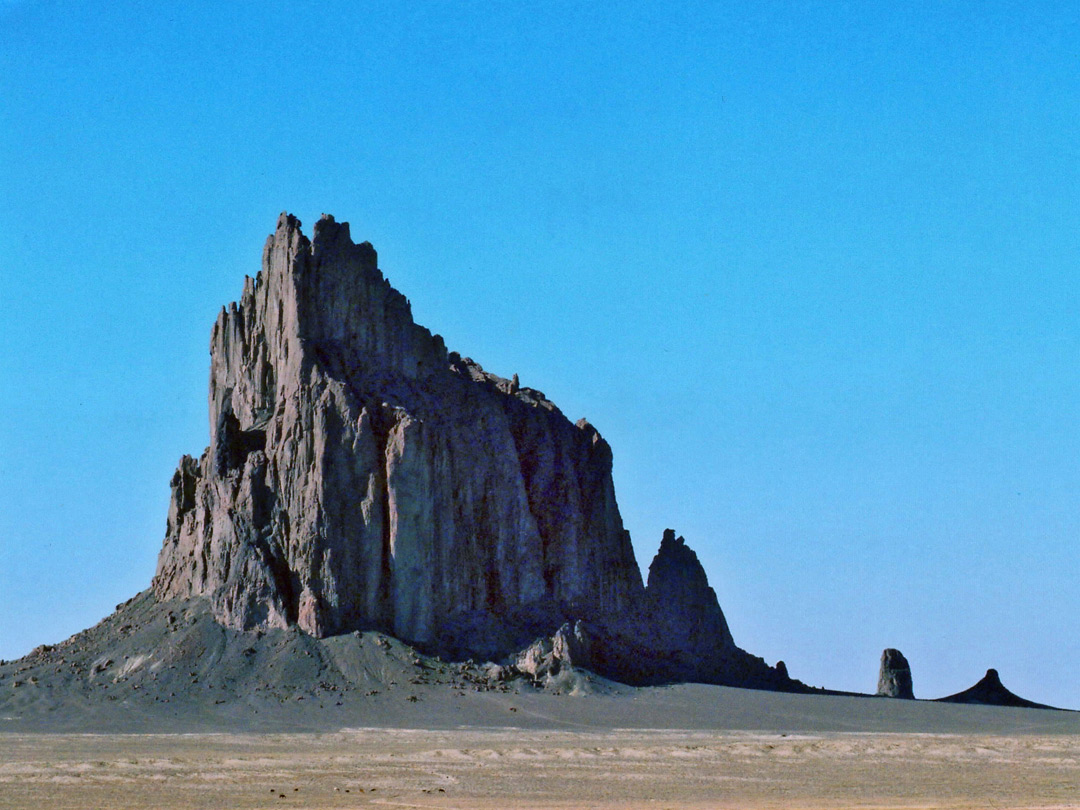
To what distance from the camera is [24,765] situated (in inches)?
3054

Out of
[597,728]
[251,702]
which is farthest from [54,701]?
[597,728]

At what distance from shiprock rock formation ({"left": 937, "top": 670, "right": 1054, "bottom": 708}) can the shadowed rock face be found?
25344 millimetres

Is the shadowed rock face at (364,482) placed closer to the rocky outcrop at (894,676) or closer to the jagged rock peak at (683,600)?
the jagged rock peak at (683,600)

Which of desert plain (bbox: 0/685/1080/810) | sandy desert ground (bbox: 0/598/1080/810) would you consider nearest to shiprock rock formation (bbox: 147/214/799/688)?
sandy desert ground (bbox: 0/598/1080/810)

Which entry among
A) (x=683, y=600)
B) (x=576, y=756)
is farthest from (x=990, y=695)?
(x=576, y=756)

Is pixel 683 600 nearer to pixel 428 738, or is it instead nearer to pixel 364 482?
pixel 364 482

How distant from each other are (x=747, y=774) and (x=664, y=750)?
13.1 m

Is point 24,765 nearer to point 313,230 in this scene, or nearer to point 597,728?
point 597,728

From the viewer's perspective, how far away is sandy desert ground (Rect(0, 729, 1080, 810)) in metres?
61.7

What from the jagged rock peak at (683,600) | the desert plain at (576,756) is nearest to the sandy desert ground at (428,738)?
the desert plain at (576,756)

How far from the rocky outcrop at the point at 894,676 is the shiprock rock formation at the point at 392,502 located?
8.02 m

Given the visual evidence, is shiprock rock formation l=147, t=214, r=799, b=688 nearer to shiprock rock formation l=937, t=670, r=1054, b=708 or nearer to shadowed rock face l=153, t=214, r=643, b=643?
shadowed rock face l=153, t=214, r=643, b=643

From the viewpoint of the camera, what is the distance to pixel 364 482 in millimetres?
122125

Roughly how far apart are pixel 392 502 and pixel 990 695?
4843cm
